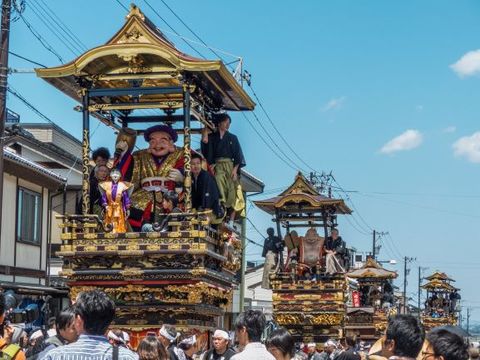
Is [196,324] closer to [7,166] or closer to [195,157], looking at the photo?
[195,157]

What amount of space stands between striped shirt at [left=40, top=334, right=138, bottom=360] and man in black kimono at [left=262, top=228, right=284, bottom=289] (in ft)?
61.4

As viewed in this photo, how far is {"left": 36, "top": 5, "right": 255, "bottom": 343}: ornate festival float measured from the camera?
1245 centimetres

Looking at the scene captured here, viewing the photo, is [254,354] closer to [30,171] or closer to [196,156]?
[196,156]

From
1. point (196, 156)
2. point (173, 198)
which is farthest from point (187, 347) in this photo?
point (196, 156)

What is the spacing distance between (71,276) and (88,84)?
2.67 meters

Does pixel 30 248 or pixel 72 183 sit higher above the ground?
pixel 72 183

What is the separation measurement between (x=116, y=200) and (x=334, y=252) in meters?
12.0

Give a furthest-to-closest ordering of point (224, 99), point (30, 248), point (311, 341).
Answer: point (30, 248), point (311, 341), point (224, 99)

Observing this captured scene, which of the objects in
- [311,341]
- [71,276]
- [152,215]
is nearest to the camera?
[71,276]

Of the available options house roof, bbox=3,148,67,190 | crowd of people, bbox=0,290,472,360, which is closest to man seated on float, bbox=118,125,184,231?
crowd of people, bbox=0,290,472,360

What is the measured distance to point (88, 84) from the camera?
13414mm

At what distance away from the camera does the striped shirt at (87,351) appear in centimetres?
558

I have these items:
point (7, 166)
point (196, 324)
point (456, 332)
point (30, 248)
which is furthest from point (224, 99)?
point (30, 248)

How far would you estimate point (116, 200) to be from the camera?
12.9 m
